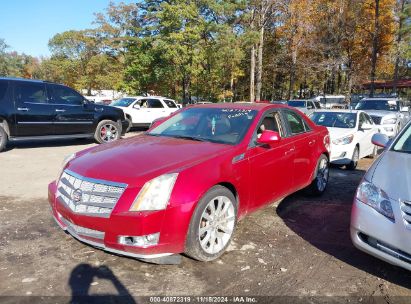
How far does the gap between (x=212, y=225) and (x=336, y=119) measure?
748 centimetres

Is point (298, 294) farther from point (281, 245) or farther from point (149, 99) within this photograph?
point (149, 99)

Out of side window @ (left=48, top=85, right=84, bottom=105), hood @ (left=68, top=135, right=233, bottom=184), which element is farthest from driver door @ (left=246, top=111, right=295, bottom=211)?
side window @ (left=48, top=85, right=84, bottom=105)

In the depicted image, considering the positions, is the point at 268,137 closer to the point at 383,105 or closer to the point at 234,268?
the point at 234,268

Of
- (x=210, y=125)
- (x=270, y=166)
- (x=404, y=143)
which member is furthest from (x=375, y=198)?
(x=210, y=125)

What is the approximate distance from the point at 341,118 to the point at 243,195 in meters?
6.93

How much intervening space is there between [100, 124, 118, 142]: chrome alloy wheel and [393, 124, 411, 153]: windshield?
30.2 ft

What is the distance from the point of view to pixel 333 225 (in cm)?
505

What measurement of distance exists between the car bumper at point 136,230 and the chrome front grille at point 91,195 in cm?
7

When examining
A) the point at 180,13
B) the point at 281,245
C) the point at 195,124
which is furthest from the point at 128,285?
the point at 180,13

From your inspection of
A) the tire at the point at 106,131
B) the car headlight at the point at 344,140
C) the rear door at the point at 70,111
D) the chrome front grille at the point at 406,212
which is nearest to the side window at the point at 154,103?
the tire at the point at 106,131

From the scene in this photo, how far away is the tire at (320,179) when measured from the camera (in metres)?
6.15

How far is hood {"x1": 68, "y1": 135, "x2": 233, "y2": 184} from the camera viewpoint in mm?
3523

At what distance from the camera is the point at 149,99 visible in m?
16.4

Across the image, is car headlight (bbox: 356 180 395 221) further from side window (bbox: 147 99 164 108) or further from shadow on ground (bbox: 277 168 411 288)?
side window (bbox: 147 99 164 108)
